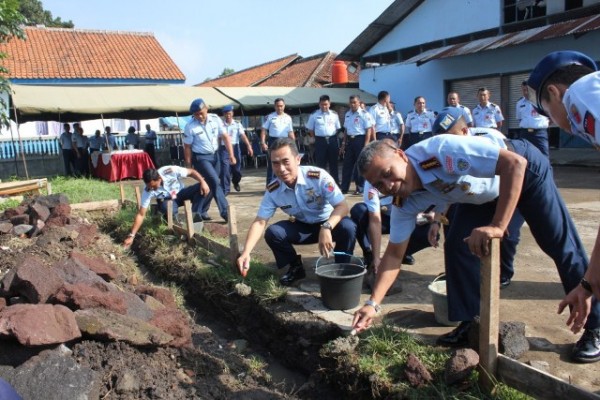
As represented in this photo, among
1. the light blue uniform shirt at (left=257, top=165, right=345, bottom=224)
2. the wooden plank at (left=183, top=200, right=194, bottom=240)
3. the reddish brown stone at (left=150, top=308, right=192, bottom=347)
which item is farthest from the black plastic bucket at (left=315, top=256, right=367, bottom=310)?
the wooden plank at (left=183, top=200, right=194, bottom=240)

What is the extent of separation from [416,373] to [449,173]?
3.48 feet

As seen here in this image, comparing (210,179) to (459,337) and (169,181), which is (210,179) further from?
(459,337)

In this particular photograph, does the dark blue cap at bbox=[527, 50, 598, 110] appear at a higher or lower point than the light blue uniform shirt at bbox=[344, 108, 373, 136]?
higher

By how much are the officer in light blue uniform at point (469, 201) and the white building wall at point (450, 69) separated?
39.0 ft

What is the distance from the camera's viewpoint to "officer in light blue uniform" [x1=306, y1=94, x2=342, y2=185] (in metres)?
10.1

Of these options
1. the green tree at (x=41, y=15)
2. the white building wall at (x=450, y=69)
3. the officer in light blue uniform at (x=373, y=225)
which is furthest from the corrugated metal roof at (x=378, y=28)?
the green tree at (x=41, y=15)

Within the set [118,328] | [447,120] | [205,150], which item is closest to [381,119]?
[205,150]

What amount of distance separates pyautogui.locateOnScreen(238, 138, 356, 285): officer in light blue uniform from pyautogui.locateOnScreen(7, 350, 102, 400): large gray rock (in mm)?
1337

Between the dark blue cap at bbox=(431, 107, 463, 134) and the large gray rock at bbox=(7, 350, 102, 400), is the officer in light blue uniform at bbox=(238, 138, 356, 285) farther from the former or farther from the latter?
the large gray rock at bbox=(7, 350, 102, 400)

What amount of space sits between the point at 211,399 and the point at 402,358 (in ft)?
3.87

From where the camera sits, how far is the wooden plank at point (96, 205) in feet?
27.5

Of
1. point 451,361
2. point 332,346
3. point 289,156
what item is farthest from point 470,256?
point 289,156

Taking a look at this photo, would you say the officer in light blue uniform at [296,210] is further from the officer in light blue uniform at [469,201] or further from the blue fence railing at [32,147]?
the blue fence railing at [32,147]

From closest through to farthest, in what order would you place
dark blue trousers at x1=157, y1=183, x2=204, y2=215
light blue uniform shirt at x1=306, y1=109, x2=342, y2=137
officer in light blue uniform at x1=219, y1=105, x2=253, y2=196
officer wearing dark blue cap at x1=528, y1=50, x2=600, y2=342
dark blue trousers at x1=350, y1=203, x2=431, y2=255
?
officer wearing dark blue cap at x1=528, y1=50, x2=600, y2=342 → dark blue trousers at x1=350, y1=203, x2=431, y2=255 → dark blue trousers at x1=157, y1=183, x2=204, y2=215 → officer in light blue uniform at x1=219, y1=105, x2=253, y2=196 → light blue uniform shirt at x1=306, y1=109, x2=342, y2=137
